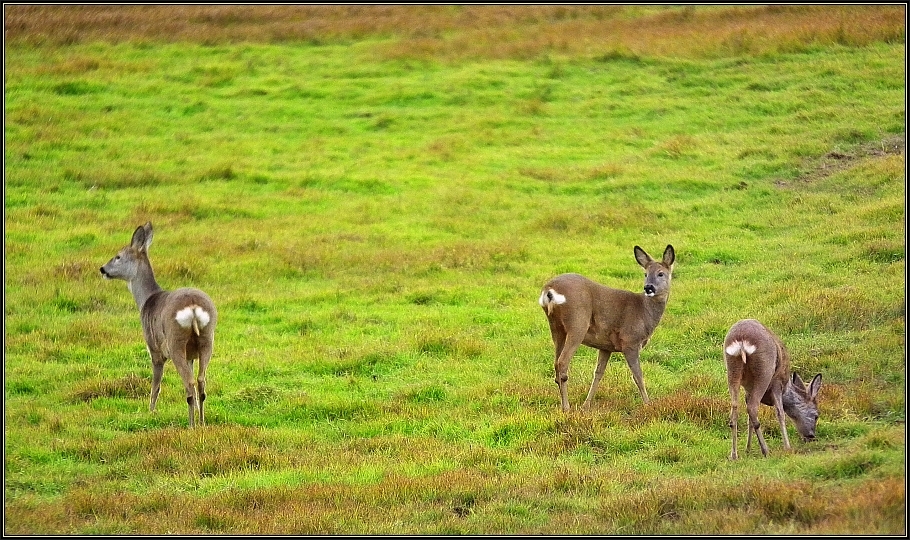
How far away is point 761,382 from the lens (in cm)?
933

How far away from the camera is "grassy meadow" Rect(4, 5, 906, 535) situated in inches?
344

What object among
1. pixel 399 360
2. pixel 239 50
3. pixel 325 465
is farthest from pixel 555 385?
pixel 239 50

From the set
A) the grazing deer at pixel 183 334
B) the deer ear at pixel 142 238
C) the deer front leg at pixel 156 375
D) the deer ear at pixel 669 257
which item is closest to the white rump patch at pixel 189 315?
the grazing deer at pixel 183 334

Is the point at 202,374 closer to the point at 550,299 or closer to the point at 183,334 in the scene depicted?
the point at 183,334

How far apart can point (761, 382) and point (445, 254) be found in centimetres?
921

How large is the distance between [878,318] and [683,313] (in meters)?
2.73

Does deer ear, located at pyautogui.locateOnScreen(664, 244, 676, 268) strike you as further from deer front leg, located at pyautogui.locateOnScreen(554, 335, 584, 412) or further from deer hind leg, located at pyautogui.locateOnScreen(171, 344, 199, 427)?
deer hind leg, located at pyautogui.locateOnScreen(171, 344, 199, 427)

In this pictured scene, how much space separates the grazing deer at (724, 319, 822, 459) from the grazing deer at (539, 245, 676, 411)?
1.62 m

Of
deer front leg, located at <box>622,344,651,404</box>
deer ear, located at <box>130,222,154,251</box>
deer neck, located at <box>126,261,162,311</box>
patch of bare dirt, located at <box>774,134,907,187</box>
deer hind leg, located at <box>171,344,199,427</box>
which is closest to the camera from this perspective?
deer hind leg, located at <box>171,344,199,427</box>

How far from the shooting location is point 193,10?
37469mm

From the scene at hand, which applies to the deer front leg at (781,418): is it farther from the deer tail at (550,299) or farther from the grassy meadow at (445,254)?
the deer tail at (550,299)

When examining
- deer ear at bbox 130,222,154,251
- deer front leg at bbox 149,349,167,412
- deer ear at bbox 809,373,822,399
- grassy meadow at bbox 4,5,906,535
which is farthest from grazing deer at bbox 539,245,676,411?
deer ear at bbox 130,222,154,251

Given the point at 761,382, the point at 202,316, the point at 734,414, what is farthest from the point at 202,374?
the point at 761,382

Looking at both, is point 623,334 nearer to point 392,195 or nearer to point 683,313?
point 683,313
